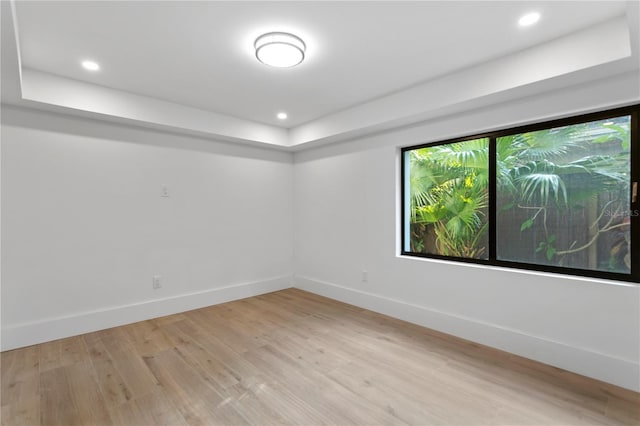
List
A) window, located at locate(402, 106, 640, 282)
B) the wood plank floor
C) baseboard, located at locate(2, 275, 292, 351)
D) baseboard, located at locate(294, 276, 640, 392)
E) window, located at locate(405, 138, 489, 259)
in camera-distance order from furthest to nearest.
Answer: window, located at locate(405, 138, 489, 259), baseboard, located at locate(2, 275, 292, 351), window, located at locate(402, 106, 640, 282), baseboard, located at locate(294, 276, 640, 392), the wood plank floor

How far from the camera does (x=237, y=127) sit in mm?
4074

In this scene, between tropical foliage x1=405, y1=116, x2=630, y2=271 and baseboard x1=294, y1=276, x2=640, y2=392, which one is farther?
tropical foliage x1=405, y1=116, x2=630, y2=271

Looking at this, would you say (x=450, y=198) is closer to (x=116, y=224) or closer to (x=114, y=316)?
(x=116, y=224)

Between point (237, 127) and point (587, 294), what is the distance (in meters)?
4.05

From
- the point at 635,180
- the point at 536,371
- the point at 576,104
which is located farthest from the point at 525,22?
the point at 536,371

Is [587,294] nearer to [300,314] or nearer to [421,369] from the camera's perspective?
[421,369]

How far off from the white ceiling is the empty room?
2 centimetres

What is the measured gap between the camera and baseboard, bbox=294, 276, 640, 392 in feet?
7.19

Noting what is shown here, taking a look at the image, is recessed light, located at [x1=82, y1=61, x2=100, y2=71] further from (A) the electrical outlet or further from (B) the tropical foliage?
(B) the tropical foliage

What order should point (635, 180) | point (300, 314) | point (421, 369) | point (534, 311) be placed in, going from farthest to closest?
point (300, 314), point (534, 311), point (421, 369), point (635, 180)

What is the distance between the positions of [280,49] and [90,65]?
5.70 feet

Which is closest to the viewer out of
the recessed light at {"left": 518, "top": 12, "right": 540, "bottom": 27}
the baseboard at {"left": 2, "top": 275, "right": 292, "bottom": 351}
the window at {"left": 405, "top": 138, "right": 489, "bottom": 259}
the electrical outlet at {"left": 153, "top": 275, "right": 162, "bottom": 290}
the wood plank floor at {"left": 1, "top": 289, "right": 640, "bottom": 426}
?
the wood plank floor at {"left": 1, "top": 289, "right": 640, "bottom": 426}

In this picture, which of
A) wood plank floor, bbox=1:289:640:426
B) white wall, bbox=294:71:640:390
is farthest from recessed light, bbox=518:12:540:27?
wood plank floor, bbox=1:289:640:426

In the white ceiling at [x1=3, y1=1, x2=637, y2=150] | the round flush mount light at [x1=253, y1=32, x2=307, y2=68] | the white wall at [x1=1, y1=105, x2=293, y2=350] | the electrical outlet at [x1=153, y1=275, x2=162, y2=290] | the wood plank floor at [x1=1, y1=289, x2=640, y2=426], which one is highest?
the white ceiling at [x1=3, y1=1, x2=637, y2=150]
